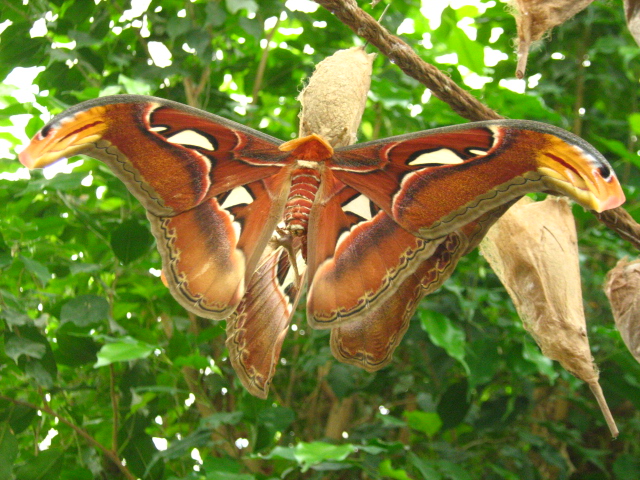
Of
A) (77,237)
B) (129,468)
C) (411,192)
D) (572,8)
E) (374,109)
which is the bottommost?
(129,468)

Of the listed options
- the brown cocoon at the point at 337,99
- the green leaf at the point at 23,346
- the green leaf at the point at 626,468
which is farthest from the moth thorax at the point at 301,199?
the green leaf at the point at 626,468

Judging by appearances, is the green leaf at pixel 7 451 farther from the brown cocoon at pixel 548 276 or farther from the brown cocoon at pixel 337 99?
the brown cocoon at pixel 548 276

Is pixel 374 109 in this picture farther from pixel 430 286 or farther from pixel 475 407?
pixel 430 286

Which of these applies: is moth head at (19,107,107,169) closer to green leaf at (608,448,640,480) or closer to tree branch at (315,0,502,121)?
tree branch at (315,0,502,121)

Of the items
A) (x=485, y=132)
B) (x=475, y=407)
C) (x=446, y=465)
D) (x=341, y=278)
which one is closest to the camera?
(x=485, y=132)

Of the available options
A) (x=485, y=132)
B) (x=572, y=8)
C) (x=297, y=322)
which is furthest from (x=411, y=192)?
(x=297, y=322)

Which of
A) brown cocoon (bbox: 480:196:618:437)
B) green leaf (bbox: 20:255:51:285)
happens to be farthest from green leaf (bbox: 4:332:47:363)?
brown cocoon (bbox: 480:196:618:437)

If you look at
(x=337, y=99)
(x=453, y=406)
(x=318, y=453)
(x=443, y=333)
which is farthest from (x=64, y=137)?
(x=453, y=406)

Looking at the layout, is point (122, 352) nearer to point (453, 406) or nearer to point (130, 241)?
point (130, 241)

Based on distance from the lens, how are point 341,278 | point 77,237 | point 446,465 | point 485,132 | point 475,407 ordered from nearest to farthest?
point 485,132 < point 341,278 < point 446,465 < point 77,237 < point 475,407
